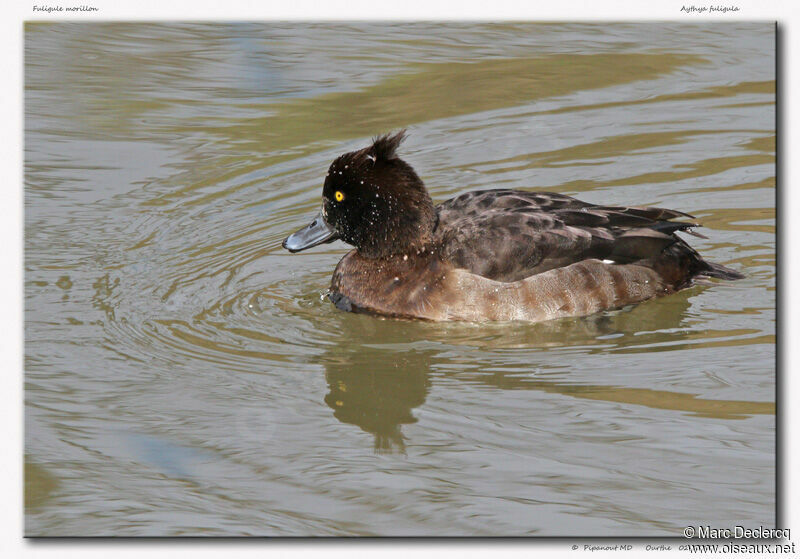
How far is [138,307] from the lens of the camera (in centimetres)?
829

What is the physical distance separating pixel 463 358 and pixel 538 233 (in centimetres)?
116

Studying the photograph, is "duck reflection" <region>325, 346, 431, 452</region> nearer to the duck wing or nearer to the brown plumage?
the brown plumage

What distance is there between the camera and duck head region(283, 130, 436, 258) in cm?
823

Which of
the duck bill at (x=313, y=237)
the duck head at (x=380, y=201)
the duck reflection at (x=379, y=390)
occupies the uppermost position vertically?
A: the duck head at (x=380, y=201)

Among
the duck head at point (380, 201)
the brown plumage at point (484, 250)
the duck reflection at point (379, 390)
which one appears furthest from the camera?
the duck head at point (380, 201)

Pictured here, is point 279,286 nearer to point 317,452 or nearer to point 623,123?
point 317,452

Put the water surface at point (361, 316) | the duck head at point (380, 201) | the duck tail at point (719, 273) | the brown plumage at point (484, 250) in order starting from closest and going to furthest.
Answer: the water surface at point (361, 316)
the brown plumage at point (484, 250)
the duck head at point (380, 201)
the duck tail at point (719, 273)

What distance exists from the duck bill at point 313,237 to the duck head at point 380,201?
0.46ft

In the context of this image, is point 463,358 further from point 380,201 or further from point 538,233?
point 380,201

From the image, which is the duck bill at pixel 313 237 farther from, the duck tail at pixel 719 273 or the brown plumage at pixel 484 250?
the duck tail at pixel 719 273

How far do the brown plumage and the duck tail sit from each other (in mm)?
11

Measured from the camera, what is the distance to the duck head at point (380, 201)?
8234 mm

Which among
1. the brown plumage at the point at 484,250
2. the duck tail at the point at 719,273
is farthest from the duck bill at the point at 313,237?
the duck tail at the point at 719,273

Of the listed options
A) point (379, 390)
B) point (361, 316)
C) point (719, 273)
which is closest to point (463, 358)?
point (379, 390)
